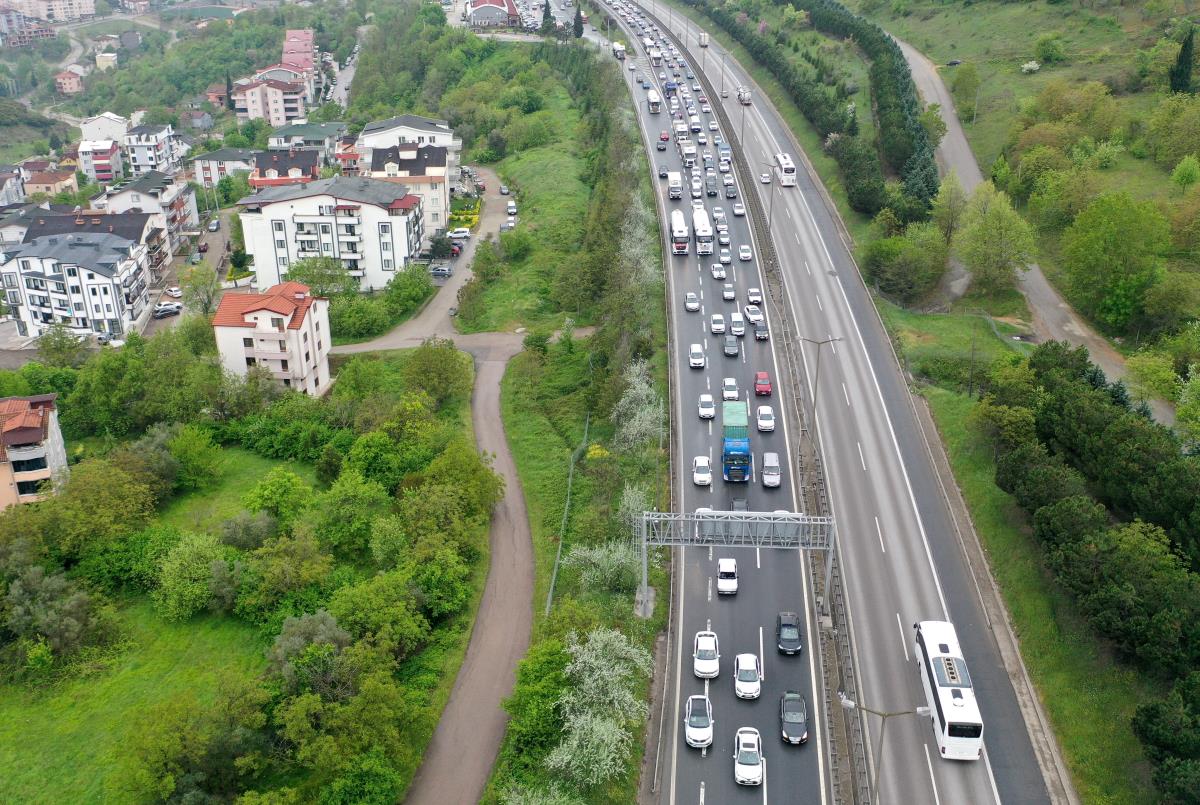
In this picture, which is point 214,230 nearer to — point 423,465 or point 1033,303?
point 423,465

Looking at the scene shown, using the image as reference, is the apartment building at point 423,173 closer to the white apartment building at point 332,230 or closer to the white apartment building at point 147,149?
the white apartment building at point 332,230

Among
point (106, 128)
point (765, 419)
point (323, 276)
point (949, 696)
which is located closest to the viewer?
point (949, 696)

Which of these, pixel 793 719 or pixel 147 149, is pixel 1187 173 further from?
pixel 147 149

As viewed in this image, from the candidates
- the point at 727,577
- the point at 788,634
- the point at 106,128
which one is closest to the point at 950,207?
the point at 727,577

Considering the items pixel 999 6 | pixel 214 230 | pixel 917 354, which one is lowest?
pixel 214 230

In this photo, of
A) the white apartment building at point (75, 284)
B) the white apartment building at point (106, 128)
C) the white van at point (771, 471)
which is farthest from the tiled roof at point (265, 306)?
the white apartment building at point (106, 128)

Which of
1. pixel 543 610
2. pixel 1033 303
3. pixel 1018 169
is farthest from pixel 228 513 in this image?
pixel 1018 169

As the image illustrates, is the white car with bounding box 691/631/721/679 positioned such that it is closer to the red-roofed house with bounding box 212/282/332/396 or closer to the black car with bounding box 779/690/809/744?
the black car with bounding box 779/690/809/744
